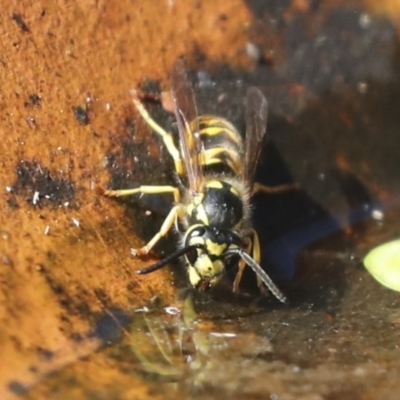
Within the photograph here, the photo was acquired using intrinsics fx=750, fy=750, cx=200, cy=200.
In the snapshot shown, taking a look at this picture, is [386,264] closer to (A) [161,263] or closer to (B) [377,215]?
(B) [377,215]

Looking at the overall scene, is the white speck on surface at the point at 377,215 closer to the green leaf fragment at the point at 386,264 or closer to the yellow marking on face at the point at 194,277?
the green leaf fragment at the point at 386,264

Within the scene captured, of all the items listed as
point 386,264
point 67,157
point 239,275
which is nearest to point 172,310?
point 239,275

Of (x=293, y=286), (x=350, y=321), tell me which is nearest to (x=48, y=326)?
(x=350, y=321)

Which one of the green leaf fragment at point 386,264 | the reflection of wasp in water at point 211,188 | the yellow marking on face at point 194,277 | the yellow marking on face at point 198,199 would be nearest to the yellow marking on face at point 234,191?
the reflection of wasp in water at point 211,188

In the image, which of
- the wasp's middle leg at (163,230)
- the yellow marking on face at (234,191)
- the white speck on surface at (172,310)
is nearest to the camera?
the white speck on surface at (172,310)

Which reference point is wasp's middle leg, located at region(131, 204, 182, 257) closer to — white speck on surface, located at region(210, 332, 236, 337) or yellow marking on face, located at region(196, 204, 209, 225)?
yellow marking on face, located at region(196, 204, 209, 225)

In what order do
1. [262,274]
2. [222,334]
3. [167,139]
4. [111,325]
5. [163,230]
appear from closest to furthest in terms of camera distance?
[111,325]
[222,334]
[262,274]
[163,230]
[167,139]

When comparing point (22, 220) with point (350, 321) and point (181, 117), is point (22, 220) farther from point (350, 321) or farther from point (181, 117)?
point (350, 321)
